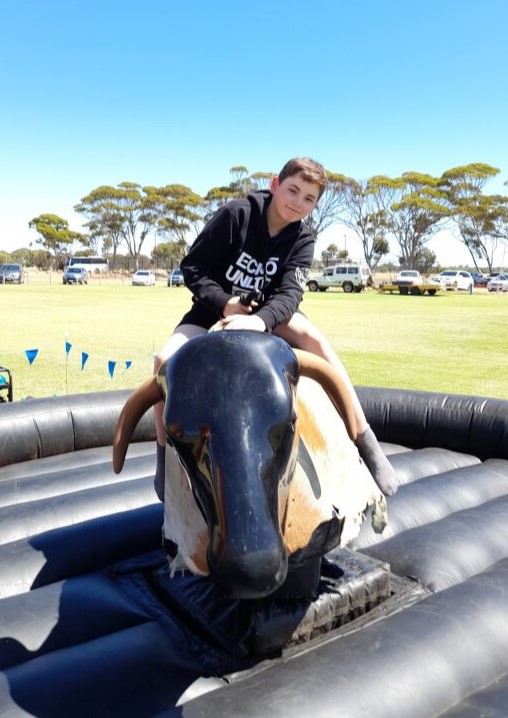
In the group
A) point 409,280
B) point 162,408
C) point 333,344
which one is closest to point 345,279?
point 409,280

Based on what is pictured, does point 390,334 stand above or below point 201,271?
below

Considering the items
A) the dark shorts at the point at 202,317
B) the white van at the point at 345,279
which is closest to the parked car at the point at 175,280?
the white van at the point at 345,279

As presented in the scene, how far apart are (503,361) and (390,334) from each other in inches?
157

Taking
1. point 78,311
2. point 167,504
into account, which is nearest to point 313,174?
point 167,504

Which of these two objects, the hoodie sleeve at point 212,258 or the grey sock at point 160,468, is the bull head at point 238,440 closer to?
the grey sock at point 160,468

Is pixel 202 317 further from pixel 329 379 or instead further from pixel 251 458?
pixel 251 458

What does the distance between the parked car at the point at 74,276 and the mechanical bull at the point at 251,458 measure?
39.4m

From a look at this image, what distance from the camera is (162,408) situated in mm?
2318

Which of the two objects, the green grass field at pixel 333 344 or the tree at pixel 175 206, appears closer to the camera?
the green grass field at pixel 333 344

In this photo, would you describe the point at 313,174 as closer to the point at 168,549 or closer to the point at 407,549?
the point at 168,549

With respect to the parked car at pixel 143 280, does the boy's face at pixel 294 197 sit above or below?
above

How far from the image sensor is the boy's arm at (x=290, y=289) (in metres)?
2.34

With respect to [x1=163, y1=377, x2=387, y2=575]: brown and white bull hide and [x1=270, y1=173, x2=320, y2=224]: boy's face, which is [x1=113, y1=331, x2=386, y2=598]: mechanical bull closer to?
[x1=163, y1=377, x2=387, y2=575]: brown and white bull hide

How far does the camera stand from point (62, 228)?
62.2 m
